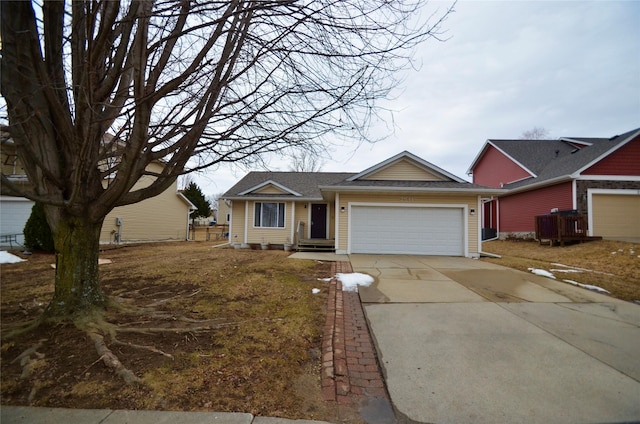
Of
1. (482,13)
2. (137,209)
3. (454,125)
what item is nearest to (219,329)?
(482,13)

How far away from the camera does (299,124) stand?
12.9 feet

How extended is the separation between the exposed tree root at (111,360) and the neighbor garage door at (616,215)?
1789 cm

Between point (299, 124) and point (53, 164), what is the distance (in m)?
3.03

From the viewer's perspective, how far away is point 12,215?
1455cm

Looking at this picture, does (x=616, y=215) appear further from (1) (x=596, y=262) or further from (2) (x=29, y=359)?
(2) (x=29, y=359)

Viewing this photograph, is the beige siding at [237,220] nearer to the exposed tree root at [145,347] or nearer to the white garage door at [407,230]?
the white garage door at [407,230]

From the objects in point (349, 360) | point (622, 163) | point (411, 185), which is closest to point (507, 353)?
point (349, 360)

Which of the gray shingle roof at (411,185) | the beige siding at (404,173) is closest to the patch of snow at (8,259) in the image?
the gray shingle roof at (411,185)

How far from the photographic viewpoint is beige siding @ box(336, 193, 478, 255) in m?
12.0

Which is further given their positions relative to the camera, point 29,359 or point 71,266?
point 71,266

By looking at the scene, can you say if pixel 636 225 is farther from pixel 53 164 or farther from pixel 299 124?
pixel 53 164

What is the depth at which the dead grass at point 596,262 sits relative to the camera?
6.65 meters

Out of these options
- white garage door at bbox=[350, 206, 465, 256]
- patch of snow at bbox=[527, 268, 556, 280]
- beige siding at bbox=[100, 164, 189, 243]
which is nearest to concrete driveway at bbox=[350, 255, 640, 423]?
patch of snow at bbox=[527, 268, 556, 280]

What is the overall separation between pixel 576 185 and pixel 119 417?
18.1m
